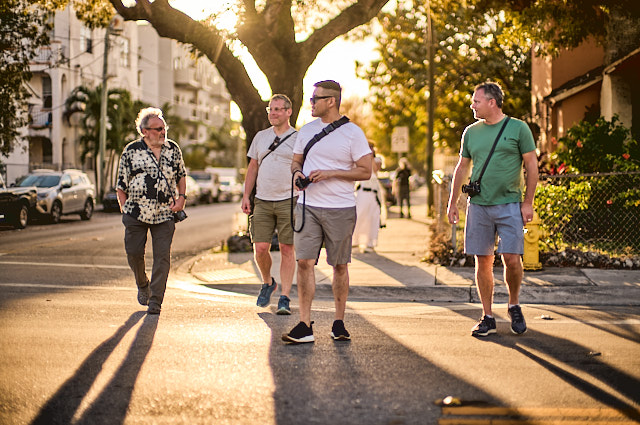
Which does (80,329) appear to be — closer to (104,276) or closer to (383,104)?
(104,276)

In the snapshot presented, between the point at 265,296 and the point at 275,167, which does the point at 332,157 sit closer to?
the point at 275,167

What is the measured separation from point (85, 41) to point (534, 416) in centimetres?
4668

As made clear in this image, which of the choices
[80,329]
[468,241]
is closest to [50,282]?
[80,329]

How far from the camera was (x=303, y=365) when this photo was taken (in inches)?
241

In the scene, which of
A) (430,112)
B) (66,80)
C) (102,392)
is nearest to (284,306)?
(102,392)

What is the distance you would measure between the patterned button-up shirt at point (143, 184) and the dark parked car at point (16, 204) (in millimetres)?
15201

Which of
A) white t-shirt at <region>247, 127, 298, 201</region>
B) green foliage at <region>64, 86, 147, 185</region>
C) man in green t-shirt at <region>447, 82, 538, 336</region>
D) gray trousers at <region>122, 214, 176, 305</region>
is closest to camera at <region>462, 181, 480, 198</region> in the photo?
man in green t-shirt at <region>447, 82, 538, 336</region>

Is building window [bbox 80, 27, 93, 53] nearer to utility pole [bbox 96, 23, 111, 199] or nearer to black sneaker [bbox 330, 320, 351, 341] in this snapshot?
utility pole [bbox 96, 23, 111, 199]

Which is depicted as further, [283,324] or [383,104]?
[383,104]

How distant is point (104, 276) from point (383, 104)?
25.7 m

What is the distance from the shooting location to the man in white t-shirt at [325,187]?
6805mm

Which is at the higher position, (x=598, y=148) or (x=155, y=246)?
(x=598, y=148)

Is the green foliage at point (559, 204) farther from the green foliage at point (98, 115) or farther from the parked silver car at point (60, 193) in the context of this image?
the green foliage at point (98, 115)

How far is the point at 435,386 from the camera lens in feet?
18.0
